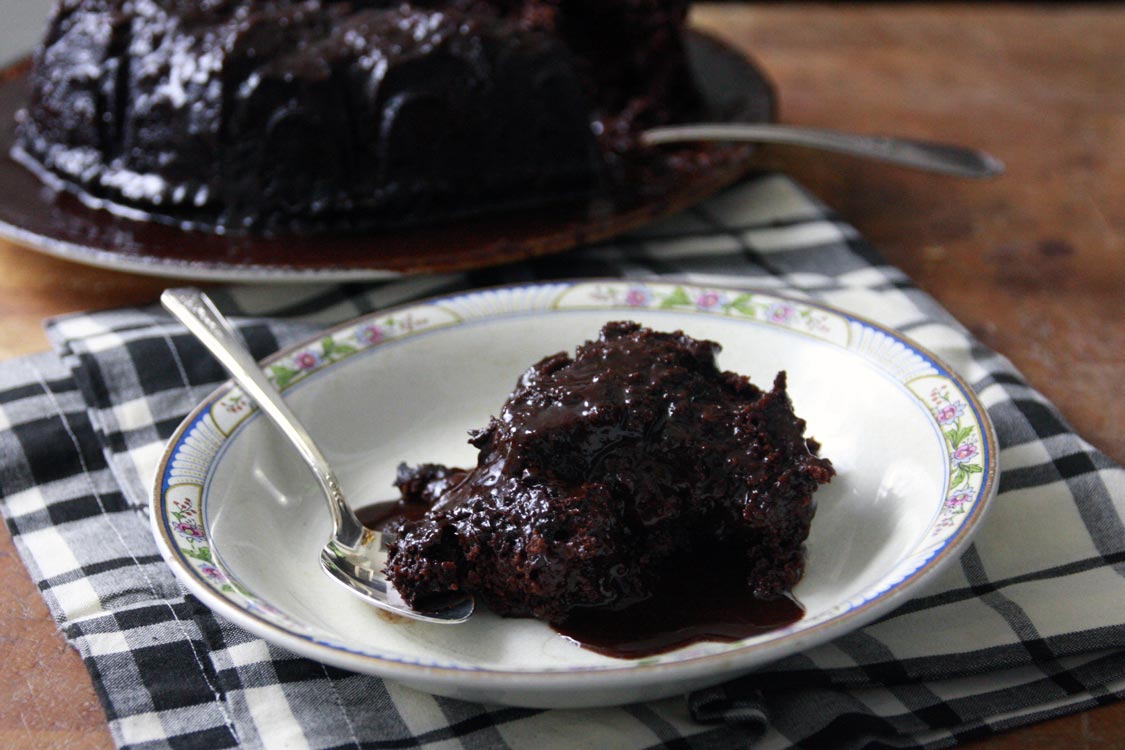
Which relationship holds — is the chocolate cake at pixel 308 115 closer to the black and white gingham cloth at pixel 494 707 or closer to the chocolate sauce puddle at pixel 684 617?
the black and white gingham cloth at pixel 494 707

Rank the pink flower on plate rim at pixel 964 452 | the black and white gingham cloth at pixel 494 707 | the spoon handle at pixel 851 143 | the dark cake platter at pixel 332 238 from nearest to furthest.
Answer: the black and white gingham cloth at pixel 494 707 < the pink flower on plate rim at pixel 964 452 < the dark cake platter at pixel 332 238 < the spoon handle at pixel 851 143

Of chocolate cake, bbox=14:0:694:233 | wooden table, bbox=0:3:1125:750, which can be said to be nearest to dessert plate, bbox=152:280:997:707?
wooden table, bbox=0:3:1125:750

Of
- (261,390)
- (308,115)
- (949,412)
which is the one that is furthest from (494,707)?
(308,115)

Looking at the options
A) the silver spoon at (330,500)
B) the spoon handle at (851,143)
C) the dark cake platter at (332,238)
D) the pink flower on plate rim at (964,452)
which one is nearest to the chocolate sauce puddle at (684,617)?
the silver spoon at (330,500)

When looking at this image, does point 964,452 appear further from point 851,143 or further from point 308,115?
point 308,115

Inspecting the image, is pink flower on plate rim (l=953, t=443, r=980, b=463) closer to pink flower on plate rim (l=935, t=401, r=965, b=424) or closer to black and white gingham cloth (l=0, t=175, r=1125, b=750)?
pink flower on plate rim (l=935, t=401, r=965, b=424)

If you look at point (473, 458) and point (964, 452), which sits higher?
point (964, 452)

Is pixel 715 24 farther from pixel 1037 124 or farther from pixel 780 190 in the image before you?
pixel 780 190
